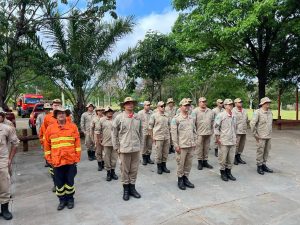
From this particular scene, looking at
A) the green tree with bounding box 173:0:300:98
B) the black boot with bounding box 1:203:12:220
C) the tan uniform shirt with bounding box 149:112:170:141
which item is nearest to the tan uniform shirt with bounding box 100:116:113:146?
the tan uniform shirt with bounding box 149:112:170:141

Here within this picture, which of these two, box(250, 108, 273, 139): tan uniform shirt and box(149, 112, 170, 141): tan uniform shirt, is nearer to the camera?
box(250, 108, 273, 139): tan uniform shirt

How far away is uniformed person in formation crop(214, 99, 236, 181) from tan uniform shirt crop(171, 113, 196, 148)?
34.4 inches

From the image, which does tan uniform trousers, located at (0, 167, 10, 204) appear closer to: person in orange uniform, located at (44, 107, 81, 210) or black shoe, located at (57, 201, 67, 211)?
person in orange uniform, located at (44, 107, 81, 210)

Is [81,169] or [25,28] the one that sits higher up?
[25,28]

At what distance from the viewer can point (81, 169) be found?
888 cm

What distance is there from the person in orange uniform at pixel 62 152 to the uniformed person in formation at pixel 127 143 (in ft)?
2.85

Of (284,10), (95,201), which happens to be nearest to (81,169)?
(95,201)

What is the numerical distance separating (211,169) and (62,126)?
4.35 metres

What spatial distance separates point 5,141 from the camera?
18.8ft

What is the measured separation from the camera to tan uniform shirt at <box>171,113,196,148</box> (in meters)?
6.87

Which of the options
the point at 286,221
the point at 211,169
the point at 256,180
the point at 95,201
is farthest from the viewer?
the point at 211,169

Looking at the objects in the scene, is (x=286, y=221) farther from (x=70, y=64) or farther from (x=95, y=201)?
(x=70, y=64)

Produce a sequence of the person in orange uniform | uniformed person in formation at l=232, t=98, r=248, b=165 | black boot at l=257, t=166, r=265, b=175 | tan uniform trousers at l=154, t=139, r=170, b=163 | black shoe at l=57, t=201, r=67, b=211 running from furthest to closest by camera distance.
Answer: uniformed person in formation at l=232, t=98, r=248, b=165 → tan uniform trousers at l=154, t=139, r=170, b=163 → black boot at l=257, t=166, r=265, b=175 → black shoe at l=57, t=201, r=67, b=211 → the person in orange uniform

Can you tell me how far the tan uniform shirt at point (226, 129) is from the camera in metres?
7.41
